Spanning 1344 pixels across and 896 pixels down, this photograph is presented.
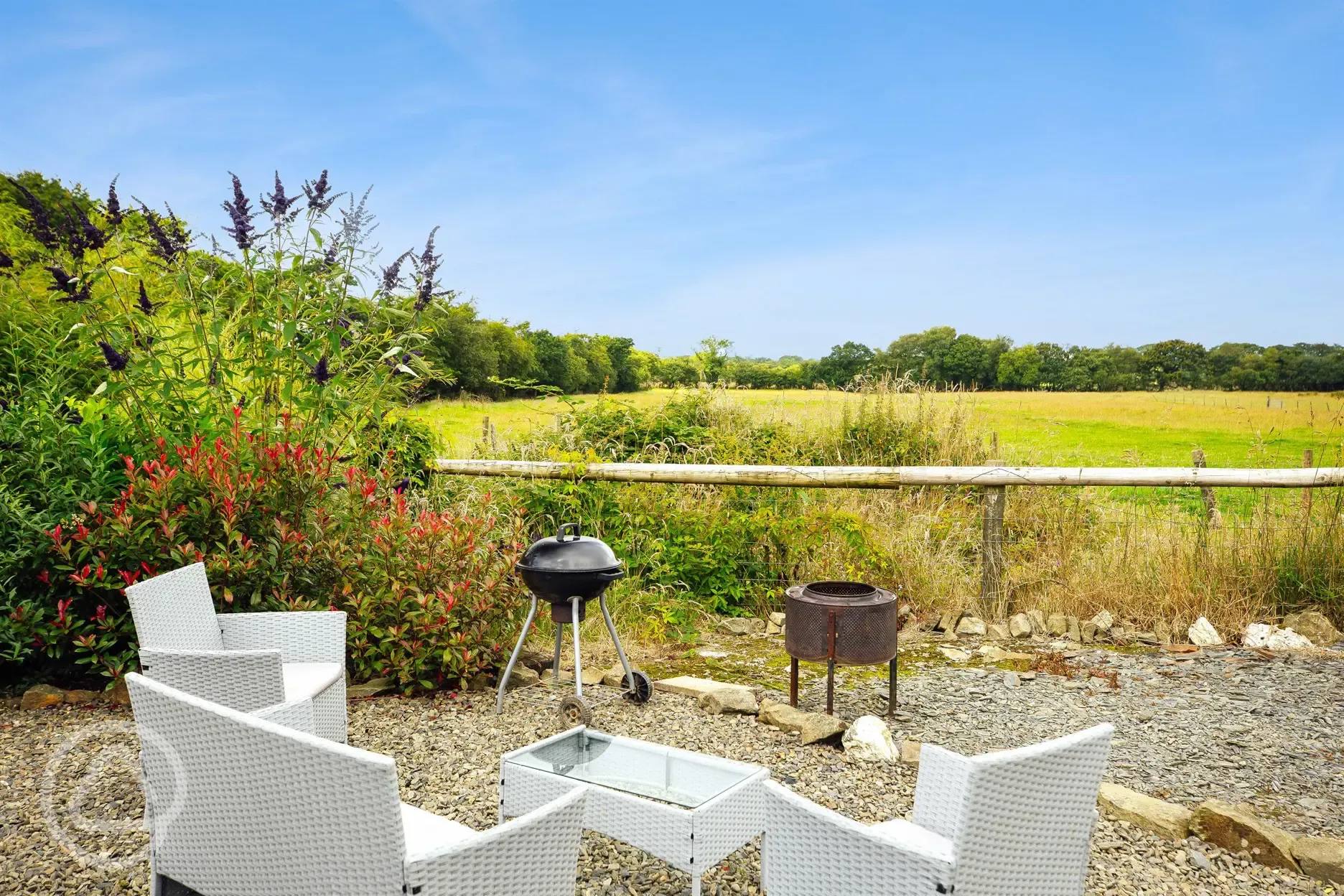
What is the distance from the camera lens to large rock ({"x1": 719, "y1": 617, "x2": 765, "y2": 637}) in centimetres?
563

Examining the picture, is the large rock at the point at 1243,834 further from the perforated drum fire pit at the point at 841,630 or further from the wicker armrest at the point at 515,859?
the wicker armrest at the point at 515,859

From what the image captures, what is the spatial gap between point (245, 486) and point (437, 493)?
2592 mm

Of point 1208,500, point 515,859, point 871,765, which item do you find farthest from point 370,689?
point 1208,500

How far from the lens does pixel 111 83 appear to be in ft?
19.8

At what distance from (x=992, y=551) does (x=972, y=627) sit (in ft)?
1.86

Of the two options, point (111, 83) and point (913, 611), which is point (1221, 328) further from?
point (111, 83)

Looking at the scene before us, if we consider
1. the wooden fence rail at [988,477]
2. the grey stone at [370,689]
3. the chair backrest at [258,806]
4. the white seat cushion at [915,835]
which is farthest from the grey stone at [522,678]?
the white seat cushion at [915,835]

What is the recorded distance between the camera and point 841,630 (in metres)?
3.72

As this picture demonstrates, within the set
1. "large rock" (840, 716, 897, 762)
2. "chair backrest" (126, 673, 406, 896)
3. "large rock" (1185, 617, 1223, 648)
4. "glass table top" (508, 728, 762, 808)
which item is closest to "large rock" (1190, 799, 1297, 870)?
"large rock" (840, 716, 897, 762)

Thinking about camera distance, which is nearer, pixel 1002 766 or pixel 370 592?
pixel 1002 766

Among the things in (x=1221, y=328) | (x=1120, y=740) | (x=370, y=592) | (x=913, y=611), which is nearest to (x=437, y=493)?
(x=370, y=592)

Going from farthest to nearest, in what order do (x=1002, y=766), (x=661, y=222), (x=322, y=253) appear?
1. (x=661, y=222)
2. (x=322, y=253)
3. (x=1002, y=766)

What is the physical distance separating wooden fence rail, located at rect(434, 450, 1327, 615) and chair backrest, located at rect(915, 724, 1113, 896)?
4127 mm

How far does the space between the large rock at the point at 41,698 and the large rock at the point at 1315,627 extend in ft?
22.2
